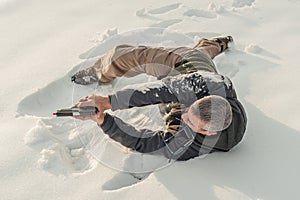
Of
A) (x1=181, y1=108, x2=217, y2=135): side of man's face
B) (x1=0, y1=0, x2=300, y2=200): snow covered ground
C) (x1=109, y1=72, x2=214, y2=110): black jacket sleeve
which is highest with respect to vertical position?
(x1=109, y1=72, x2=214, y2=110): black jacket sleeve

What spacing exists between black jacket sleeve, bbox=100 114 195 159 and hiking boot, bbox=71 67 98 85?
0.47 metres

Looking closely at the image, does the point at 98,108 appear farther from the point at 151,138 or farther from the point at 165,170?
the point at 165,170

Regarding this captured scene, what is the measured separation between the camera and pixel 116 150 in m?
1.55

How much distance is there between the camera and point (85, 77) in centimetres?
194

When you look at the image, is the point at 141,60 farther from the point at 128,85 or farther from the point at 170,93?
the point at 170,93

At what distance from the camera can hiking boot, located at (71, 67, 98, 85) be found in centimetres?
193

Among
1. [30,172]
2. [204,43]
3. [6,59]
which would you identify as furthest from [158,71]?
[6,59]

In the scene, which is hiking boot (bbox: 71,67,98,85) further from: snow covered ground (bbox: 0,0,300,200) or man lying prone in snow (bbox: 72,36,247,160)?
man lying prone in snow (bbox: 72,36,247,160)

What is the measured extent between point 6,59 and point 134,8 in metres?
0.84

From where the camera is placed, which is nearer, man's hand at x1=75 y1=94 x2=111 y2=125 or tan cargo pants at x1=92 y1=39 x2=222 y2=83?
man's hand at x1=75 y1=94 x2=111 y2=125

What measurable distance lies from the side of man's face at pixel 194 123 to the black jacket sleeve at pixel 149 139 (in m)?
0.04

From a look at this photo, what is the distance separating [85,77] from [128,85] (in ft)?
0.66

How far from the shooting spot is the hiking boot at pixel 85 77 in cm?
193

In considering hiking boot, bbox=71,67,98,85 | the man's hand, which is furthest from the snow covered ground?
the man's hand
